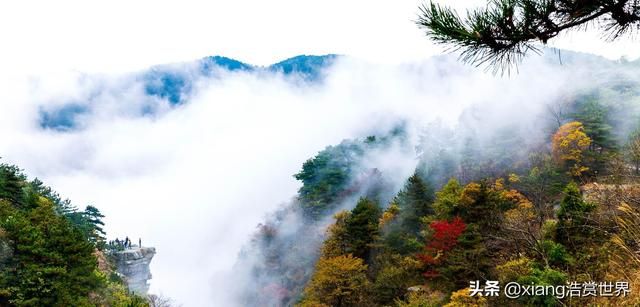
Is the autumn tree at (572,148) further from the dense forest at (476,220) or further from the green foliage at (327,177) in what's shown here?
the green foliage at (327,177)

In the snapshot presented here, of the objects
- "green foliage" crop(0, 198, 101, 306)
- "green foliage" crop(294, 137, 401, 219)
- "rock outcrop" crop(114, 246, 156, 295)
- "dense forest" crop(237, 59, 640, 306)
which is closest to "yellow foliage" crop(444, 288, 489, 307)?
"dense forest" crop(237, 59, 640, 306)

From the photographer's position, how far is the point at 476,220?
19.8 meters

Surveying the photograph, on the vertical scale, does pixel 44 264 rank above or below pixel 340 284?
above

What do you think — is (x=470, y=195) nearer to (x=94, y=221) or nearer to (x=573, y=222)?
(x=573, y=222)

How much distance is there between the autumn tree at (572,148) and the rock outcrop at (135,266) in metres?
43.8

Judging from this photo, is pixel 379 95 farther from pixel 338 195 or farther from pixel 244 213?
pixel 338 195

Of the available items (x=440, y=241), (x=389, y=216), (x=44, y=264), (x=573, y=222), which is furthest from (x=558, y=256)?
(x=44, y=264)

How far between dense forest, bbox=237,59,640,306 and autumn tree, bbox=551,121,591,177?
0.30ft

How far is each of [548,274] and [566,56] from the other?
67.7 meters

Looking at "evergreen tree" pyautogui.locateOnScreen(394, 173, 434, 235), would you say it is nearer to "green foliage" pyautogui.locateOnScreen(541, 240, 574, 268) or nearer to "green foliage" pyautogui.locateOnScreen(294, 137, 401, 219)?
"green foliage" pyautogui.locateOnScreen(541, 240, 574, 268)

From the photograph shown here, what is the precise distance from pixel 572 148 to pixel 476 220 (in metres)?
13.2

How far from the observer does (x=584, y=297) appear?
7031 mm

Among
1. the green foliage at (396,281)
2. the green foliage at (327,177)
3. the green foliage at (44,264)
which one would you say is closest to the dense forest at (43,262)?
the green foliage at (44,264)

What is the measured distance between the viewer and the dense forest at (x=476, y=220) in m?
12.1
